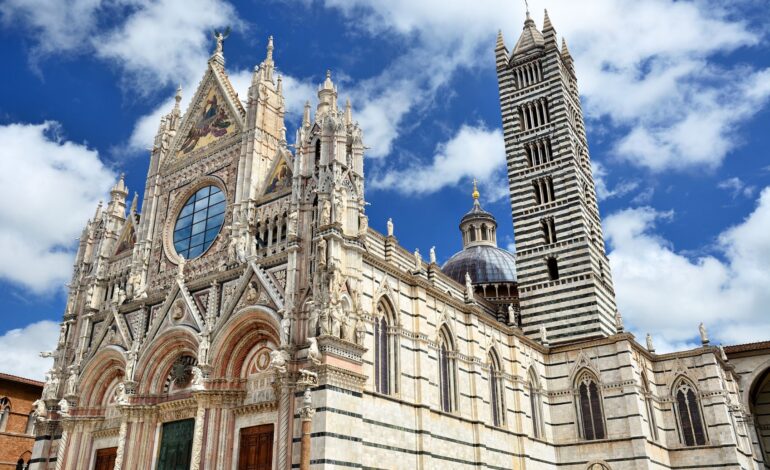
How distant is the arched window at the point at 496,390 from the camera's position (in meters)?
24.6

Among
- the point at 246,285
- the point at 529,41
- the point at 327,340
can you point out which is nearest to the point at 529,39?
the point at 529,41

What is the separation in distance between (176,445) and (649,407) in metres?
18.6

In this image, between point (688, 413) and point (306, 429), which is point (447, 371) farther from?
point (688, 413)

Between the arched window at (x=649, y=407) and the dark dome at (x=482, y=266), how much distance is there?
13.0 meters

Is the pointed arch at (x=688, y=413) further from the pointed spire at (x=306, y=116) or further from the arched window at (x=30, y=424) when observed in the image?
the arched window at (x=30, y=424)

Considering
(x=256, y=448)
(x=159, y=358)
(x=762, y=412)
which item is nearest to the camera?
(x=256, y=448)

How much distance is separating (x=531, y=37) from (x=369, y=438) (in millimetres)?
26304

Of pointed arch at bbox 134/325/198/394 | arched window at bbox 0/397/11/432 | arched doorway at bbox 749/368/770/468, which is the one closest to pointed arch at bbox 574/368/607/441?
arched doorway at bbox 749/368/770/468

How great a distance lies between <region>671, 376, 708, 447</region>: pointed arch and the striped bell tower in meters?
3.74

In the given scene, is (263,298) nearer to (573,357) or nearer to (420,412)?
(420,412)

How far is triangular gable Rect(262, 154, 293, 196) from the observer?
72.6 feet

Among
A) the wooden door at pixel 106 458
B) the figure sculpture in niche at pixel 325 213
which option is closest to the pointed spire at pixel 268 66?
the figure sculpture in niche at pixel 325 213

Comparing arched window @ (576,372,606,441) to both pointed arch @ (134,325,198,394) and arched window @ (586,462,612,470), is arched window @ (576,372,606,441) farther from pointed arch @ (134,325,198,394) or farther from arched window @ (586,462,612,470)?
pointed arch @ (134,325,198,394)

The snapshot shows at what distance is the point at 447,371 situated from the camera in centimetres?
2277
